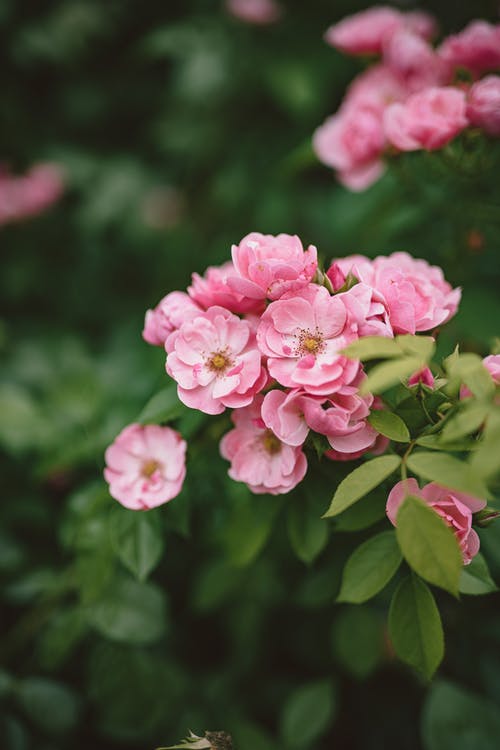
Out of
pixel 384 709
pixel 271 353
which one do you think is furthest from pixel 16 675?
pixel 271 353

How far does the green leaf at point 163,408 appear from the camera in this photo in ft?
3.11

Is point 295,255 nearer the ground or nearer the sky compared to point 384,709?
nearer the sky

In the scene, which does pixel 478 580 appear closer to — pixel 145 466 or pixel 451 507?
pixel 451 507

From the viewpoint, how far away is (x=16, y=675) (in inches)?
54.3

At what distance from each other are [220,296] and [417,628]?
0.54 m

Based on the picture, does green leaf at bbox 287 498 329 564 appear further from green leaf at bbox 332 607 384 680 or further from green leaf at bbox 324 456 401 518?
green leaf at bbox 332 607 384 680

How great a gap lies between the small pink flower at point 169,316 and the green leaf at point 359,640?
3.06 feet

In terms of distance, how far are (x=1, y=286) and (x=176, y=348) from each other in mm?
1922

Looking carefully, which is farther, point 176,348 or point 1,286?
point 1,286

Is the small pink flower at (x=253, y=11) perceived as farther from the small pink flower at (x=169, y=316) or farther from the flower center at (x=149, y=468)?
the flower center at (x=149, y=468)

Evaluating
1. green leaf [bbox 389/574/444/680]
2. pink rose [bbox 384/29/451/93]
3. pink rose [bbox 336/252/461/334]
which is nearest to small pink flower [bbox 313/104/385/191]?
pink rose [bbox 384/29/451/93]

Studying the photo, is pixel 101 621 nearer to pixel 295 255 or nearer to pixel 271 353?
pixel 271 353

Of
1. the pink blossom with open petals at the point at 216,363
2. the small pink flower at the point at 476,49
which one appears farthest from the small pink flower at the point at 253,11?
the pink blossom with open petals at the point at 216,363

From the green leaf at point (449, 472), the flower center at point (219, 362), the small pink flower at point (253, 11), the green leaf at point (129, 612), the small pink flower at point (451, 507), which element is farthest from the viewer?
the small pink flower at point (253, 11)
